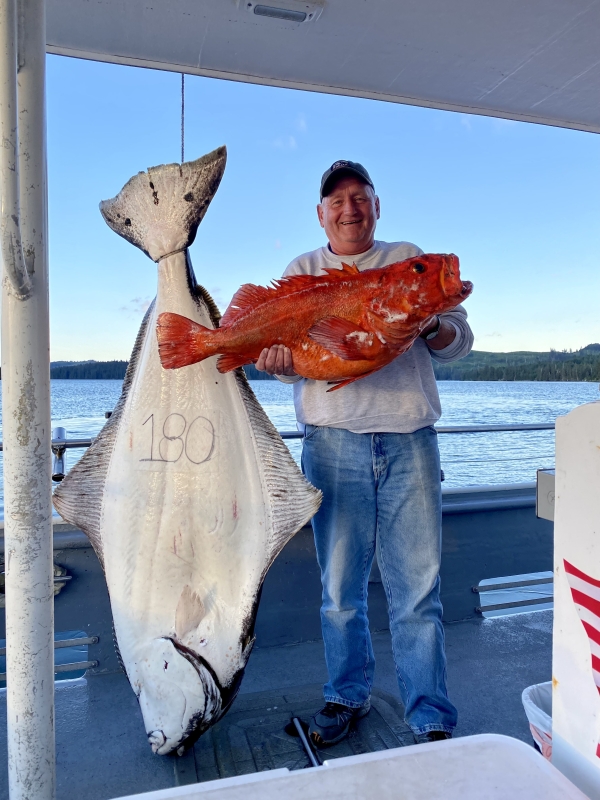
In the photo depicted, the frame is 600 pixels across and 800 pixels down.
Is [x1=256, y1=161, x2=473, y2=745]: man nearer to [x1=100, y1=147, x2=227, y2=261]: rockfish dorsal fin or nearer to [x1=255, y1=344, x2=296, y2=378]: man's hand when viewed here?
[x1=255, y1=344, x2=296, y2=378]: man's hand

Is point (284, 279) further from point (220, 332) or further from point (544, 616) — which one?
point (544, 616)

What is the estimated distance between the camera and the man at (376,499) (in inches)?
81.9

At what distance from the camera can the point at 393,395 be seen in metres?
2.10

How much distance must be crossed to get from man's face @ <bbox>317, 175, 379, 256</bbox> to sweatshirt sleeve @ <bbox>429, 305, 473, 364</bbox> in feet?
1.35

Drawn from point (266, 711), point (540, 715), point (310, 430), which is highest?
point (310, 430)

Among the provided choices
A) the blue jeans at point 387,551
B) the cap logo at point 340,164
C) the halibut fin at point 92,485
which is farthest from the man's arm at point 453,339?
the halibut fin at point 92,485

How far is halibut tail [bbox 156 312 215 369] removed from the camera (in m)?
1.66

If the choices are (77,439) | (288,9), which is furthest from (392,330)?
(77,439)

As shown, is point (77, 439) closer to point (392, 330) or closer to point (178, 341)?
point (178, 341)

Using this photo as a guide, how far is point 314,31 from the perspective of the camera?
225cm

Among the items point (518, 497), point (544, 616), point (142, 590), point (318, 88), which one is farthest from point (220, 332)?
point (544, 616)

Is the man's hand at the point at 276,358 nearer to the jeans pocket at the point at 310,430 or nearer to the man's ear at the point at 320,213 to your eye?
the jeans pocket at the point at 310,430

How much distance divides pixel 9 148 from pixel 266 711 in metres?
2.08

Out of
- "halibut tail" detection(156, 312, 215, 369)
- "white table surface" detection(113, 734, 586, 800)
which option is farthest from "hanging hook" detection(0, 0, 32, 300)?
"white table surface" detection(113, 734, 586, 800)
